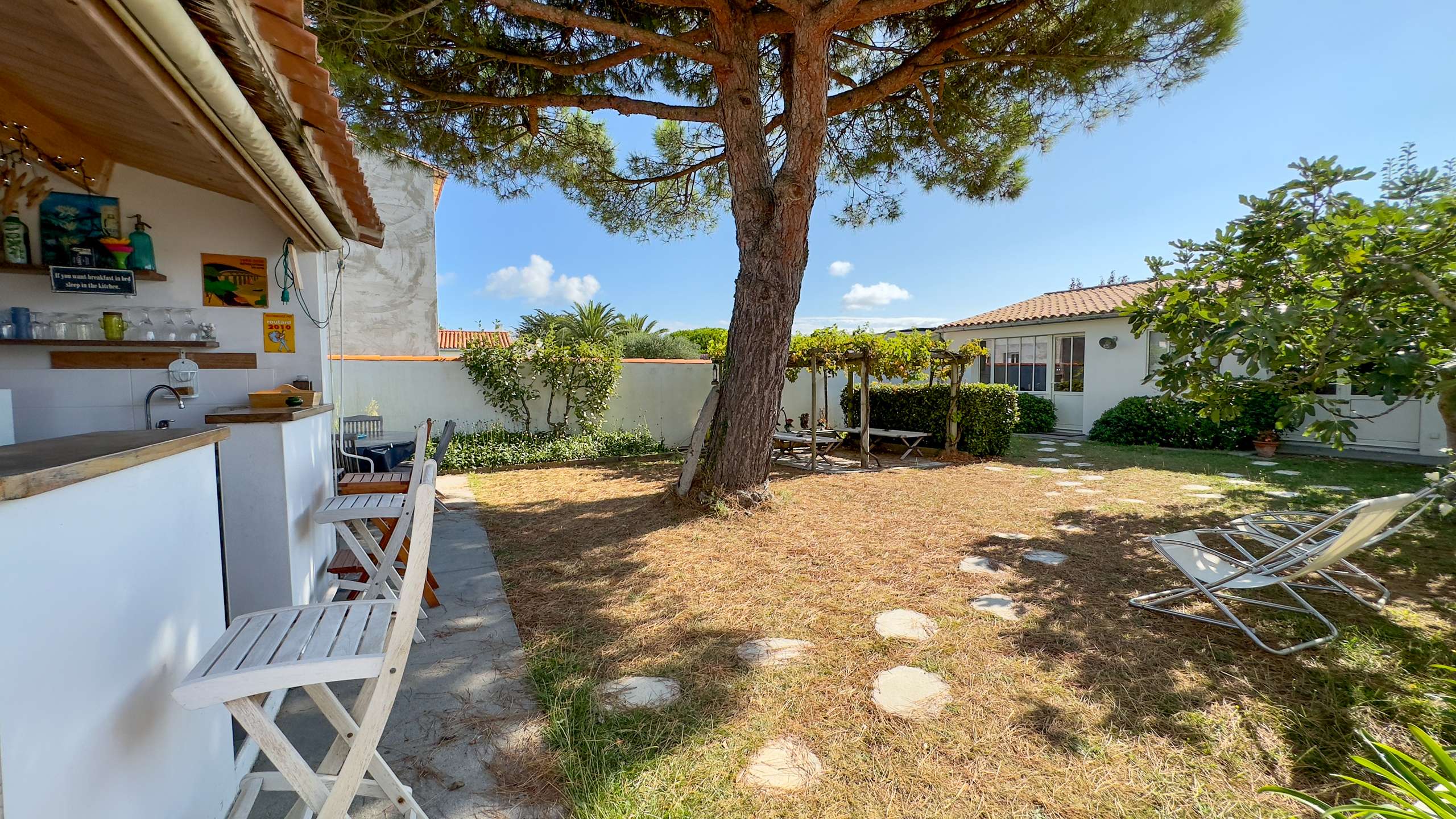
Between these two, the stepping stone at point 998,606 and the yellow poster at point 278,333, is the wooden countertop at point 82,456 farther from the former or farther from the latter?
the stepping stone at point 998,606

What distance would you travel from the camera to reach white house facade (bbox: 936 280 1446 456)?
9656 millimetres

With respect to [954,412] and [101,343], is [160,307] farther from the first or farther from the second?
[954,412]

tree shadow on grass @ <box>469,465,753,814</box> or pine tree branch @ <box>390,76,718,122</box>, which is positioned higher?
pine tree branch @ <box>390,76,718,122</box>

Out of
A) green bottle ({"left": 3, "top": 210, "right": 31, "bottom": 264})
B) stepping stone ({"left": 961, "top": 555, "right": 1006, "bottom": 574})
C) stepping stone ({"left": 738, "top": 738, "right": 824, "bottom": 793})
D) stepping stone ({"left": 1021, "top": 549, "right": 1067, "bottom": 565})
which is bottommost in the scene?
stepping stone ({"left": 738, "top": 738, "right": 824, "bottom": 793})

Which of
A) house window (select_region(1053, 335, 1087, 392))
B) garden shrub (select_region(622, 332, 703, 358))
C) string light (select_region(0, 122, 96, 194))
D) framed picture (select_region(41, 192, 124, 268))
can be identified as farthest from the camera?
garden shrub (select_region(622, 332, 703, 358))

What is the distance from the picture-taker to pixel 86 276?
3221 mm

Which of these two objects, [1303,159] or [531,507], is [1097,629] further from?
[531,507]

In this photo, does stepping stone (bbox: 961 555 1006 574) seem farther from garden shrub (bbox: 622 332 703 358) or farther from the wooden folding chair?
garden shrub (bbox: 622 332 703 358)

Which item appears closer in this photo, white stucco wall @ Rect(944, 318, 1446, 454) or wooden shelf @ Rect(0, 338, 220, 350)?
wooden shelf @ Rect(0, 338, 220, 350)

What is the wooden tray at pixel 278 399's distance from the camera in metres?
3.35

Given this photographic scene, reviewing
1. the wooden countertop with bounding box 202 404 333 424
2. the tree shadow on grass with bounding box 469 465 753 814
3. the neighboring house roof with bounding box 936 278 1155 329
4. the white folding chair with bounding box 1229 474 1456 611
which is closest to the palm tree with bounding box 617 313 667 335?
the neighboring house roof with bounding box 936 278 1155 329

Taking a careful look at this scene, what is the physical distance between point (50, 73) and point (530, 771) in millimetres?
3169

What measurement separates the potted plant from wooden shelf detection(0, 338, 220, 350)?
14.0 m

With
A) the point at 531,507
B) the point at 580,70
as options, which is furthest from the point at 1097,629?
the point at 580,70
